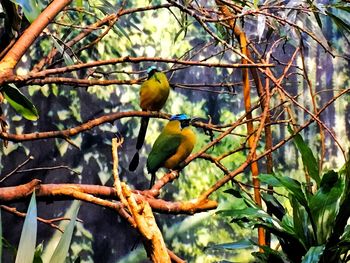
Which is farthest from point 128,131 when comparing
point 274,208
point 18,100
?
point 18,100

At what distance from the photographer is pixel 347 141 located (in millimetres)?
3277

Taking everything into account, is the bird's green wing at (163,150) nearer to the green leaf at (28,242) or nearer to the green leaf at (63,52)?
the green leaf at (63,52)

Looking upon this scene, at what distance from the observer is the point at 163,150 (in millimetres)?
2211

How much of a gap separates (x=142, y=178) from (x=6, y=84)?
1766mm

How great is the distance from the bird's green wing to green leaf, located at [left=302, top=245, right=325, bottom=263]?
854 mm

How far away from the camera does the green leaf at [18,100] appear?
108cm

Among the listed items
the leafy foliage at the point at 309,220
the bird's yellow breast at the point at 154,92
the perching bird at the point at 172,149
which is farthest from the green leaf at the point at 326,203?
the bird's yellow breast at the point at 154,92

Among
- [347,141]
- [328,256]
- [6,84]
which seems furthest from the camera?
[347,141]

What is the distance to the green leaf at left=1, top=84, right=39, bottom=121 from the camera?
1.08m

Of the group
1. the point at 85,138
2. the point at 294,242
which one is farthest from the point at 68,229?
the point at 85,138

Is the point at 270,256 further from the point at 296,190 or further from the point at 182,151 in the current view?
the point at 182,151

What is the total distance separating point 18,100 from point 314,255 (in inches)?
34.8

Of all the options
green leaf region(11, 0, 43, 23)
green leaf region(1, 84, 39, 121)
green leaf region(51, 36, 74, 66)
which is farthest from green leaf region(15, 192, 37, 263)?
green leaf region(51, 36, 74, 66)

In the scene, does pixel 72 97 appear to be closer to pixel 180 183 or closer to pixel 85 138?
pixel 85 138
